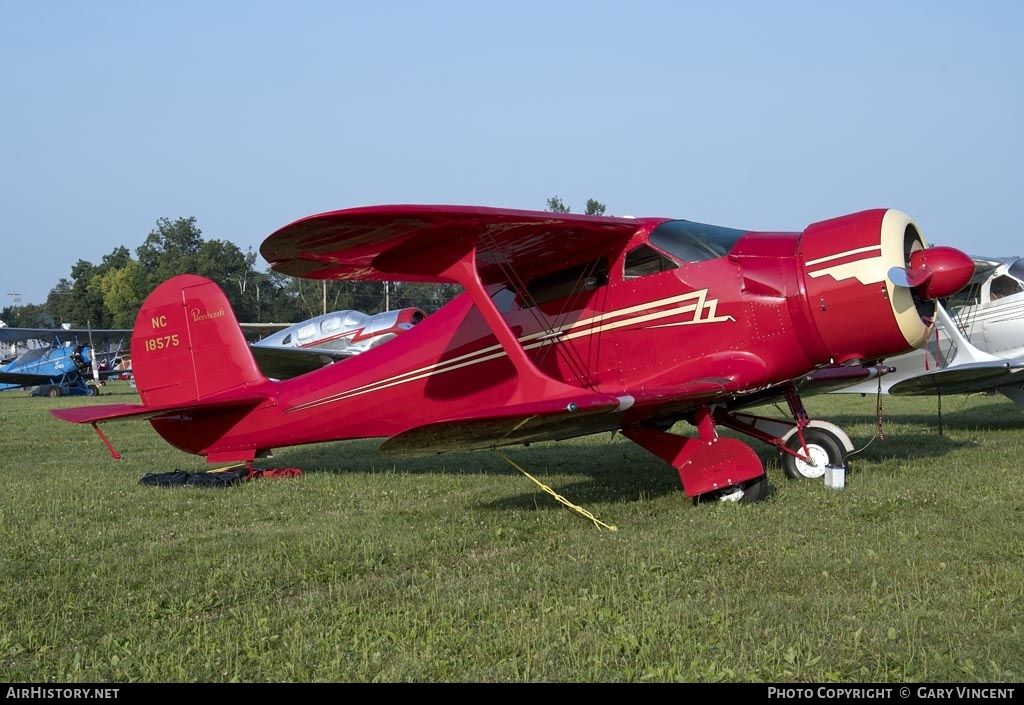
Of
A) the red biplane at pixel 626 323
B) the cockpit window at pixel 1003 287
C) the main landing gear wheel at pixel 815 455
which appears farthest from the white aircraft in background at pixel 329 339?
the main landing gear wheel at pixel 815 455

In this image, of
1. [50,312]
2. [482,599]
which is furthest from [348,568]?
[50,312]

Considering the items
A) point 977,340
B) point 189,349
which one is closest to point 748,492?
point 189,349

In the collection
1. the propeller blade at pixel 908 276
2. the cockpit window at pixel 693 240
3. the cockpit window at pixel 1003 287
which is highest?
the cockpit window at pixel 693 240

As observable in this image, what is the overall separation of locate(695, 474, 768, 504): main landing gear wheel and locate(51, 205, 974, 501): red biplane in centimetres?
1

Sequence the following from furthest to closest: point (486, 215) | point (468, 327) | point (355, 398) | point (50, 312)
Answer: point (50, 312)
point (355, 398)
point (468, 327)
point (486, 215)

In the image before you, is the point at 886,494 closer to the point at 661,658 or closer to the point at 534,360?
the point at 534,360

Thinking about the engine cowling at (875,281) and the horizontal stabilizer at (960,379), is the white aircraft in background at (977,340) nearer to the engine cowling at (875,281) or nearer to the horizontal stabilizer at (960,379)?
the horizontal stabilizer at (960,379)

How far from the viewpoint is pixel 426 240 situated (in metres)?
6.87

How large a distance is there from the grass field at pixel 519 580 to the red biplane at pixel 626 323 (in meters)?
0.69

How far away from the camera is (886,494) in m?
7.15

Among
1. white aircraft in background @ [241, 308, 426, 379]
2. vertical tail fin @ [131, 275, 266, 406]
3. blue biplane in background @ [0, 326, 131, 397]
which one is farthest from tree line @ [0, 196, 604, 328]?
vertical tail fin @ [131, 275, 266, 406]

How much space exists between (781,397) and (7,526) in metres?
6.90

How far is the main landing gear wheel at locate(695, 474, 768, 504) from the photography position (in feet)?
23.5

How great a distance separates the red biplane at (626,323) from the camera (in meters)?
6.66
